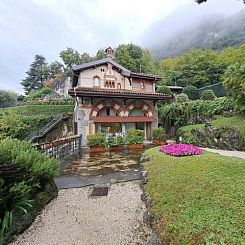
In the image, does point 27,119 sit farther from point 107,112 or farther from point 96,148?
point 96,148

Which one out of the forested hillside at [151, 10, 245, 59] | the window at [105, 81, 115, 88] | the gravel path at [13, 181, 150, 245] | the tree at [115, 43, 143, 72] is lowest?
the gravel path at [13, 181, 150, 245]

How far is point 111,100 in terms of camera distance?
17906mm

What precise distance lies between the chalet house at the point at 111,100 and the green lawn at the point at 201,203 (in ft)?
39.7

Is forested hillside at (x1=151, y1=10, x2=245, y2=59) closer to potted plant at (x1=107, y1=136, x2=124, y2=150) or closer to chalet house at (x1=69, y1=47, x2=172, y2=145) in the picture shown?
chalet house at (x1=69, y1=47, x2=172, y2=145)

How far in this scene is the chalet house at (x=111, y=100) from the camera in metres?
17.0

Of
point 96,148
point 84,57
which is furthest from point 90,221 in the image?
point 84,57

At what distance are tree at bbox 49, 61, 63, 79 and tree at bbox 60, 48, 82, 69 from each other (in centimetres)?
598

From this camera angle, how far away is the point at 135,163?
9.48 m

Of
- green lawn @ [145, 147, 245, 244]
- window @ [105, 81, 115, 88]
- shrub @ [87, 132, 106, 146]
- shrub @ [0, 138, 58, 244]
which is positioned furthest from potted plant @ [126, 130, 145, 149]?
shrub @ [0, 138, 58, 244]

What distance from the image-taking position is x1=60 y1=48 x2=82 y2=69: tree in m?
47.2

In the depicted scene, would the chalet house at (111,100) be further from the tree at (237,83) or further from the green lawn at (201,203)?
the green lawn at (201,203)

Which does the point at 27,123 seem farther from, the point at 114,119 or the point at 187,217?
the point at 187,217

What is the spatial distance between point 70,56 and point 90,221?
46881 mm

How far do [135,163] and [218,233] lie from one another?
6980 millimetres
